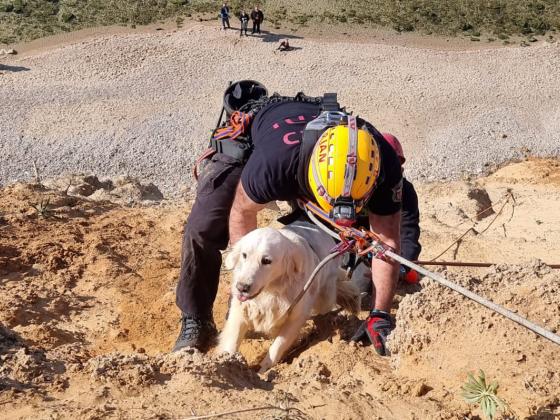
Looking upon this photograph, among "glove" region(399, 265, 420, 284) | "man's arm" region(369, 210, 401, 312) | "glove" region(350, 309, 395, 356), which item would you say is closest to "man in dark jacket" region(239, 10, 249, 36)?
"glove" region(399, 265, 420, 284)

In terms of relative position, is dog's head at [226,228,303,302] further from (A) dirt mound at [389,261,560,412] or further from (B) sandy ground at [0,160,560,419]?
(A) dirt mound at [389,261,560,412]

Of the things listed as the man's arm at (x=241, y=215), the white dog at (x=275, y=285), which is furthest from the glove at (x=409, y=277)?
the man's arm at (x=241, y=215)

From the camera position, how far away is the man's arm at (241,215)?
15.0 ft

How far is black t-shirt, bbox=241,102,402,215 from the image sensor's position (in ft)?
13.9

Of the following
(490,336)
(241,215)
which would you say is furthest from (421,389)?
(241,215)

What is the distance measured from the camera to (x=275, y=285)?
4.79 m

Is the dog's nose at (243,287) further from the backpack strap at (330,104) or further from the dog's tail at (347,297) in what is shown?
the backpack strap at (330,104)

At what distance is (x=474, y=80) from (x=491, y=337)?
20.0m

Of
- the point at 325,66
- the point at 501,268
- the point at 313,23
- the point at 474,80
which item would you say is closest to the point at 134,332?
the point at 501,268

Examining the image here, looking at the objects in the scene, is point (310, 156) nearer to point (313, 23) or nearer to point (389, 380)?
point (389, 380)

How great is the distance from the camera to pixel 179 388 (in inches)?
135

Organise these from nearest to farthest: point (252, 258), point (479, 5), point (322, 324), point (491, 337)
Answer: point (491, 337)
point (252, 258)
point (322, 324)
point (479, 5)

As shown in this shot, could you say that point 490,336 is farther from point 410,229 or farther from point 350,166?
point 410,229

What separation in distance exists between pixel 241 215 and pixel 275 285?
1.83ft
